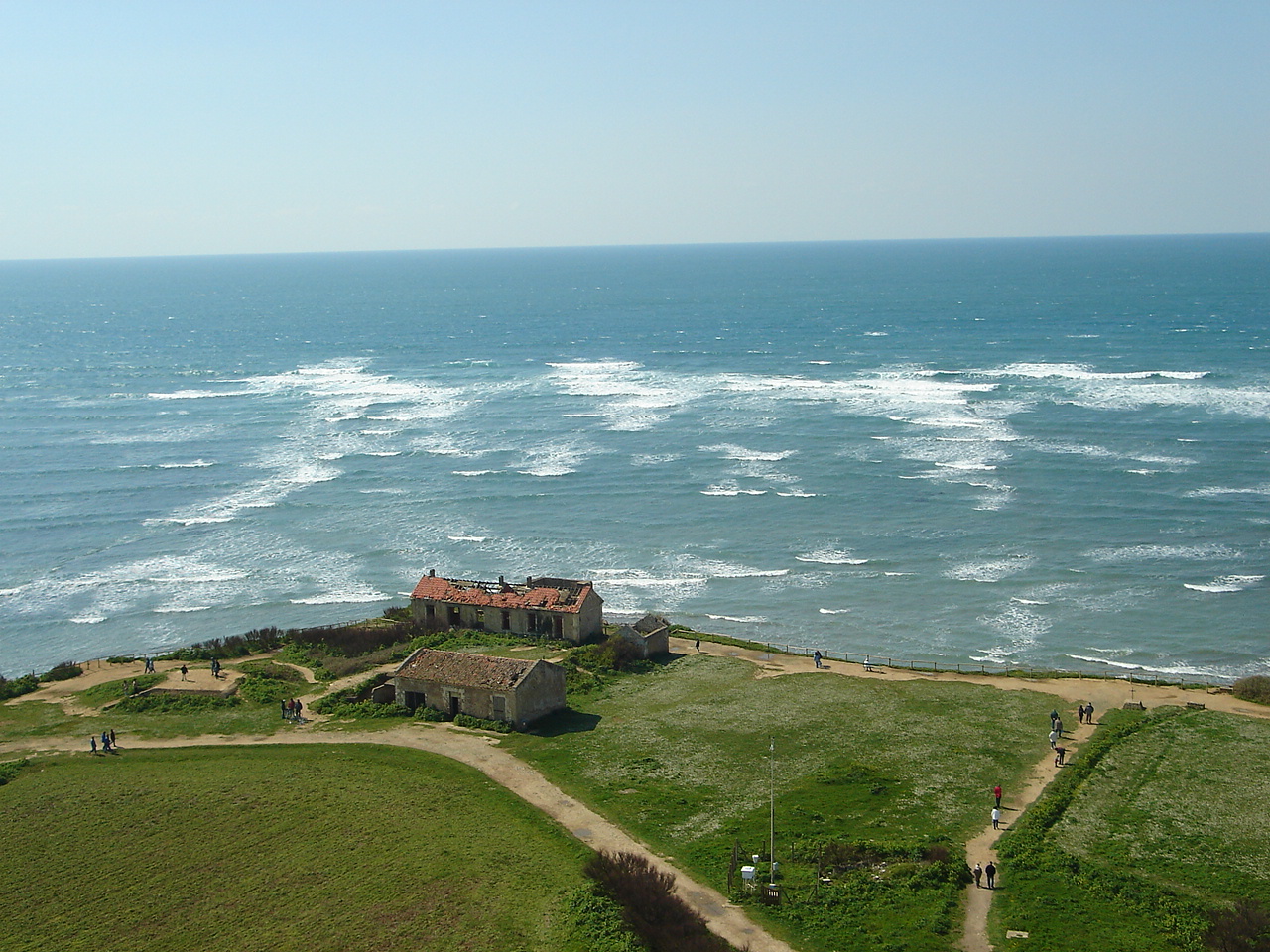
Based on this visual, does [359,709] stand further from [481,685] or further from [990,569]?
[990,569]

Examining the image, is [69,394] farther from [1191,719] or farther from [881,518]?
[1191,719]

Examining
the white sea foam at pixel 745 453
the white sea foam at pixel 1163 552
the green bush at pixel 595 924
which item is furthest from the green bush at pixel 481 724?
the white sea foam at pixel 745 453

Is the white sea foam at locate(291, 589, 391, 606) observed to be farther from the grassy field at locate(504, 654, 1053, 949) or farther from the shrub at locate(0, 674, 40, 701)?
the grassy field at locate(504, 654, 1053, 949)

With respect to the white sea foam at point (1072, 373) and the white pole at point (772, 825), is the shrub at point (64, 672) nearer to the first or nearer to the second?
the white pole at point (772, 825)

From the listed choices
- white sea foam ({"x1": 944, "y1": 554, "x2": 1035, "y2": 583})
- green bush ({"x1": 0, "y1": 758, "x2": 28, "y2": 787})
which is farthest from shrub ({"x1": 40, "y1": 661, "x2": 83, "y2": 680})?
white sea foam ({"x1": 944, "y1": 554, "x2": 1035, "y2": 583})

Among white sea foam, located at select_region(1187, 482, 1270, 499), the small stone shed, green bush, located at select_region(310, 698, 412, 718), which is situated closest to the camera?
green bush, located at select_region(310, 698, 412, 718)

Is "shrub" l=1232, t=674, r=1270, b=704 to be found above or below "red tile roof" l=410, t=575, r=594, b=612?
below

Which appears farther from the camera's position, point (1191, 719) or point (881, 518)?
point (881, 518)

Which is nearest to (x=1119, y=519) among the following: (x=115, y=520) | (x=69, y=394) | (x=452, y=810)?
(x=452, y=810)
